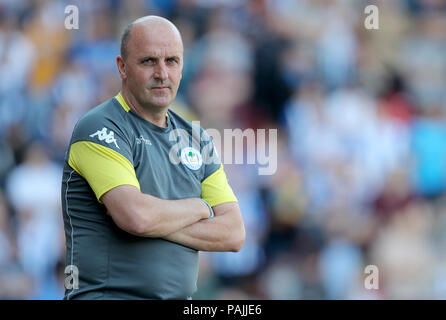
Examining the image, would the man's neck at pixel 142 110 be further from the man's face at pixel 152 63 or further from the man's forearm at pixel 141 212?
the man's forearm at pixel 141 212

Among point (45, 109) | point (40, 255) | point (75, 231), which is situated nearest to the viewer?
point (75, 231)

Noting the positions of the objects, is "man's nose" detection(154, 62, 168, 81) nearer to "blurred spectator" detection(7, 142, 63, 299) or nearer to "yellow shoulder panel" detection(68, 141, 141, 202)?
"yellow shoulder panel" detection(68, 141, 141, 202)

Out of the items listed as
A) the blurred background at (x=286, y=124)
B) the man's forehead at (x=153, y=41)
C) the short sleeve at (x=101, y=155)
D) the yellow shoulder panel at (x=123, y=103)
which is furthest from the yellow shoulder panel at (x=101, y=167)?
the blurred background at (x=286, y=124)

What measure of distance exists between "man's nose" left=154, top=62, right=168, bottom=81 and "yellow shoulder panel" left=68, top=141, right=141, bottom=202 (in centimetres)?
47

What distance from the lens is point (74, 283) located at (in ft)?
12.1

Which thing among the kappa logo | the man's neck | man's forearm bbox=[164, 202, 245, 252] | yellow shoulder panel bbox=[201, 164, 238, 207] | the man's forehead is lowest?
man's forearm bbox=[164, 202, 245, 252]

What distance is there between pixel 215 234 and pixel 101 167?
2.36 ft

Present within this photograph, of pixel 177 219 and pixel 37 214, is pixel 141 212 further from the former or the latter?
pixel 37 214

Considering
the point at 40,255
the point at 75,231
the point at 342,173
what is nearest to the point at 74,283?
the point at 75,231

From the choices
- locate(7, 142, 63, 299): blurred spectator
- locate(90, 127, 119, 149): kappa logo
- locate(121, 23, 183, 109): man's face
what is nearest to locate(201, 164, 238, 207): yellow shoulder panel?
locate(121, 23, 183, 109): man's face

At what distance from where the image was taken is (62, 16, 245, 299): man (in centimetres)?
355

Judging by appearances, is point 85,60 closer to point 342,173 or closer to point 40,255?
point 40,255

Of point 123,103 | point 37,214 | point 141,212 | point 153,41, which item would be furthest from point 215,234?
point 37,214

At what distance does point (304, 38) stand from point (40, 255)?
437 centimetres
